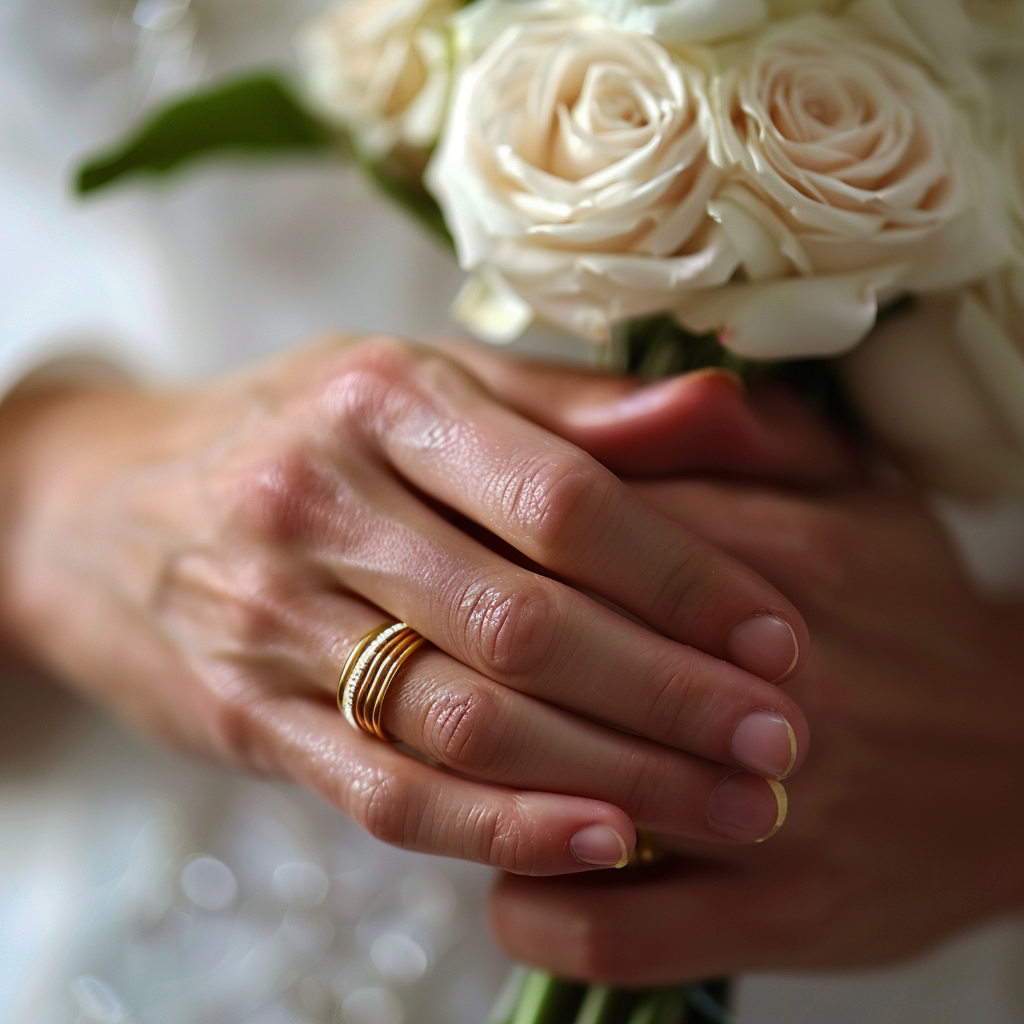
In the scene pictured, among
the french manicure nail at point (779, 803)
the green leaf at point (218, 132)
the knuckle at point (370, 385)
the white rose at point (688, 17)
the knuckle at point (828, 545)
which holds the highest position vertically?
the white rose at point (688, 17)

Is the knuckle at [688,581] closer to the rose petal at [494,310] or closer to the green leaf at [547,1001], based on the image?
the rose petal at [494,310]

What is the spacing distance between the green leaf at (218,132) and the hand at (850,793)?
46 cm

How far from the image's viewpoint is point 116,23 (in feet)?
3.27

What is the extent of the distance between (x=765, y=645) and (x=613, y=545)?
101 millimetres

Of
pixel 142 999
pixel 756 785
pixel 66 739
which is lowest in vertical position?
pixel 142 999

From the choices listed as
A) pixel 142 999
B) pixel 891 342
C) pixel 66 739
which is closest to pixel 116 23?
pixel 66 739

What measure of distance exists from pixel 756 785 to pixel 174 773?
0.65 m

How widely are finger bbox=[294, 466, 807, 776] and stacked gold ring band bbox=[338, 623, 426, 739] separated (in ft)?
0.06

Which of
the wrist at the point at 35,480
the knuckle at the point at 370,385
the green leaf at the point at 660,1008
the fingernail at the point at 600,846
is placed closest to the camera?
the fingernail at the point at 600,846

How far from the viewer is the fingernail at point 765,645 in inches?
20.6

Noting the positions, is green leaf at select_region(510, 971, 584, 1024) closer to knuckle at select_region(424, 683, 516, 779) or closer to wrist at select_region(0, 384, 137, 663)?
knuckle at select_region(424, 683, 516, 779)

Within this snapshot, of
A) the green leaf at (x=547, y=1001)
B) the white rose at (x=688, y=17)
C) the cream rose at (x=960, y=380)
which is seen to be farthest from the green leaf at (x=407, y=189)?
the green leaf at (x=547, y=1001)

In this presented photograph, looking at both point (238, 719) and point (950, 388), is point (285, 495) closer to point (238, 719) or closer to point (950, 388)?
point (238, 719)

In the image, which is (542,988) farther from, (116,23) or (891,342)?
(116,23)
